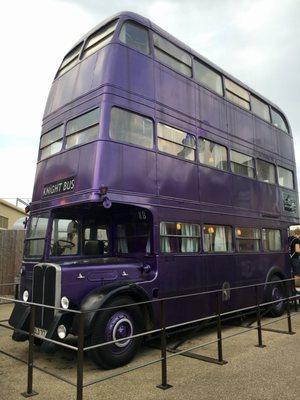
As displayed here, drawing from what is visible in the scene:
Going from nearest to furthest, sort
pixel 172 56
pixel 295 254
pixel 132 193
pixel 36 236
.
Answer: pixel 132 193
pixel 36 236
pixel 172 56
pixel 295 254

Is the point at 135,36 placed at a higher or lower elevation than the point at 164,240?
higher

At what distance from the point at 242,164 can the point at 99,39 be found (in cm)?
418

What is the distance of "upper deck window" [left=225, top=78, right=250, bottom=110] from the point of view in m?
9.52

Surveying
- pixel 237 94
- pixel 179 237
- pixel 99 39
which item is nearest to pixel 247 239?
pixel 179 237

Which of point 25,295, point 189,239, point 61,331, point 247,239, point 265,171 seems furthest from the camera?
point 265,171

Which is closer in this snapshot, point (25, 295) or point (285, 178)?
point (25, 295)

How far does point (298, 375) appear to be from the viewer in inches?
203

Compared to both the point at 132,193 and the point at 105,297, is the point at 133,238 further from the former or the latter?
the point at 105,297

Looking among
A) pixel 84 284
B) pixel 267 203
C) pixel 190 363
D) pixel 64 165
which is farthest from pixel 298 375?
pixel 267 203

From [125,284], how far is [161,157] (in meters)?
2.33

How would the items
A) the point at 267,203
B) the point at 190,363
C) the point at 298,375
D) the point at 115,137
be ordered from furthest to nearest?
the point at 267,203 → the point at 115,137 → the point at 190,363 → the point at 298,375

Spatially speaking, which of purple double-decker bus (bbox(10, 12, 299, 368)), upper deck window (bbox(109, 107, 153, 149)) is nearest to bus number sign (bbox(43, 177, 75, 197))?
purple double-decker bus (bbox(10, 12, 299, 368))

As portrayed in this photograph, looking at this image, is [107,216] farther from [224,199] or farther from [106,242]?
[224,199]

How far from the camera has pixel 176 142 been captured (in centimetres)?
759
